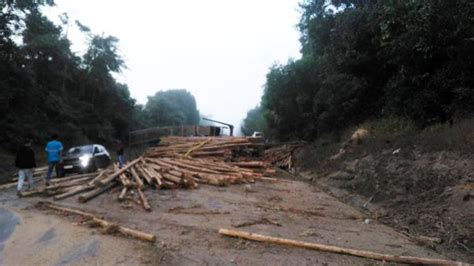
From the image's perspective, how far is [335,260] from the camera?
5.93 meters

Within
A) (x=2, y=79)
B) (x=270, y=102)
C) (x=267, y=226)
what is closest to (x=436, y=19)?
(x=267, y=226)

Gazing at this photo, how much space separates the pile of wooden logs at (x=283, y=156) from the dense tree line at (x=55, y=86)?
596 inches

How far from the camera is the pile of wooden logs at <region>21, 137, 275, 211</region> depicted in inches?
443

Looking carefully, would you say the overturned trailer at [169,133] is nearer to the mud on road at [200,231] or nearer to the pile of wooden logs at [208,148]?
the pile of wooden logs at [208,148]

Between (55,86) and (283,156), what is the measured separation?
73.6 ft

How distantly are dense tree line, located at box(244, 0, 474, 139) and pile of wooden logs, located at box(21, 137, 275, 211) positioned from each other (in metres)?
5.78

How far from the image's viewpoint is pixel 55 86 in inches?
1331

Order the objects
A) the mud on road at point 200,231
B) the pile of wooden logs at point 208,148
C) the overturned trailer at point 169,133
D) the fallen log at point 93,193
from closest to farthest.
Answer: the mud on road at point 200,231 → the fallen log at point 93,193 → the pile of wooden logs at point 208,148 → the overturned trailer at point 169,133

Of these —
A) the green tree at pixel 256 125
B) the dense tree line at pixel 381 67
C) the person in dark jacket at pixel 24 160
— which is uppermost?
the green tree at pixel 256 125

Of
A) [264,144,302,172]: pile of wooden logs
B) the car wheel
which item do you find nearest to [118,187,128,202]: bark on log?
the car wheel

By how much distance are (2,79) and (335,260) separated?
2234cm

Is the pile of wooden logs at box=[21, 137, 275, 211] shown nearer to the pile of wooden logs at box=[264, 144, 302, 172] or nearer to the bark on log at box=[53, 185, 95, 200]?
the bark on log at box=[53, 185, 95, 200]

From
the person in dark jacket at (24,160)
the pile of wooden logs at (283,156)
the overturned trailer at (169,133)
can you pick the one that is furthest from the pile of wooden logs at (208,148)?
the person in dark jacket at (24,160)

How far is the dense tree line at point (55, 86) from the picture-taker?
22203 millimetres
